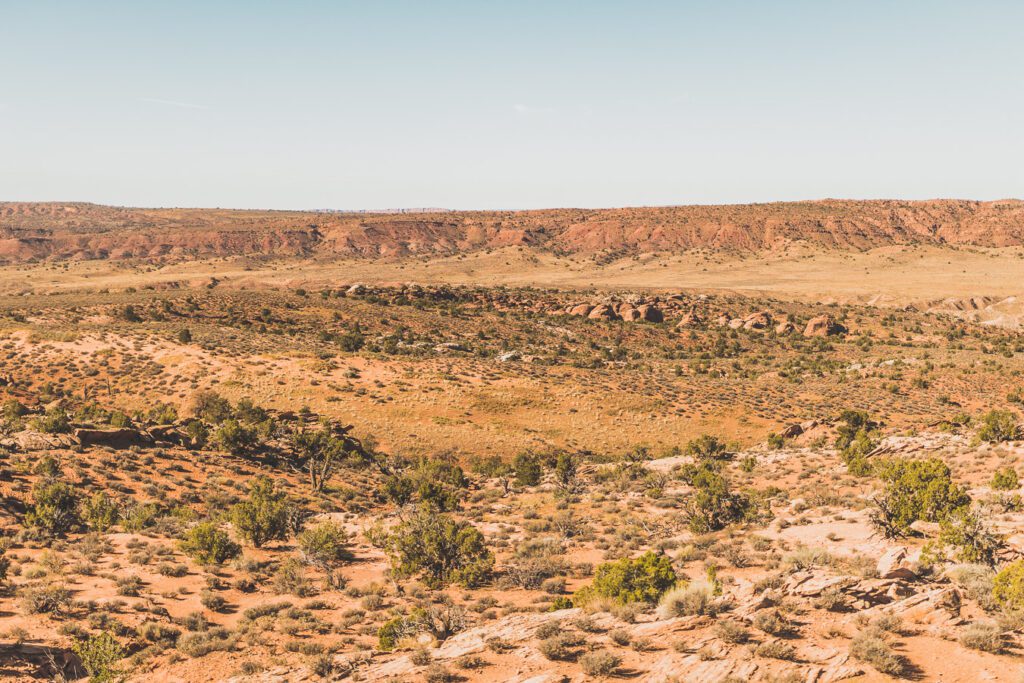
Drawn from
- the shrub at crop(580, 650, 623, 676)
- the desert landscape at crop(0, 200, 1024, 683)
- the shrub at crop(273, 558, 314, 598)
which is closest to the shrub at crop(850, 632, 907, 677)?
the desert landscape at crop(0, 200, 1024, 683)


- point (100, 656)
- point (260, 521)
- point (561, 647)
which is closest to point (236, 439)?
point (260, 521)

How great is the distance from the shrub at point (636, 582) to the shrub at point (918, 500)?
8.61m

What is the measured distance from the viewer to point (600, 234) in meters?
176

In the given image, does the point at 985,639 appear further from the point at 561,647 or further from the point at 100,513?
the point at 100,513

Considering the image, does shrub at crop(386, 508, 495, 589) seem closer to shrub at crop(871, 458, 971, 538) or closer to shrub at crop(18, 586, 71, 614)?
shrub at crop(18, 586, 71, 614)

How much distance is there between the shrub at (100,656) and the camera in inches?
430

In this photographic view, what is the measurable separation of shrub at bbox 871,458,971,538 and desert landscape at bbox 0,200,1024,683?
0.29 ft

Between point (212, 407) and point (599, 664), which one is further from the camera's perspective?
point (212, 407)

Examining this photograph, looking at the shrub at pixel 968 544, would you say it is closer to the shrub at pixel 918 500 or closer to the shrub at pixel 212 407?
the shrub at pixel 918 500

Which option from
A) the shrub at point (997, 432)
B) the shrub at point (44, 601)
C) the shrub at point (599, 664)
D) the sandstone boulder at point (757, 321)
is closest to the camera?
the shrub at point (599, 664)

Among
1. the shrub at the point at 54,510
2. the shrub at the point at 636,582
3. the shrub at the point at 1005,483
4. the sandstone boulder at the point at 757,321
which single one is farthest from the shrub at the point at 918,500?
the sandstone boulder at the point at 757,321

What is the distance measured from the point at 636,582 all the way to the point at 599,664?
12.1ft

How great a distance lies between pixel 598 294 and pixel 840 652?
92.9 meters

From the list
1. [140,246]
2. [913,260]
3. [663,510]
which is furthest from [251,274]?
[913,260]
